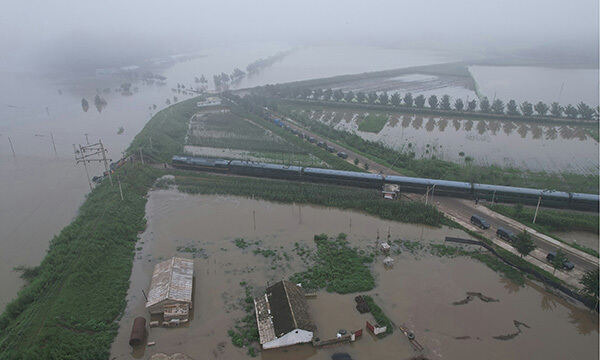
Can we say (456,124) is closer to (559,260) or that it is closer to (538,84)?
(559,260)

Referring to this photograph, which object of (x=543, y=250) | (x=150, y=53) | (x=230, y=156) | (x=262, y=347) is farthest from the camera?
(x=150, y=53)

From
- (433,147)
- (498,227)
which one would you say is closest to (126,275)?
(498,227)

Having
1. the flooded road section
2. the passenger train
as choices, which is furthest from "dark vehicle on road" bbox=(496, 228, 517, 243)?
the passenger train

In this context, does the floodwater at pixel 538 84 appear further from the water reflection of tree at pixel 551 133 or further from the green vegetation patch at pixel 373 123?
the green vegetation patch at pixel 373 123

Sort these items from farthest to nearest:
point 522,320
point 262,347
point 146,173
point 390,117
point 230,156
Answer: point 390,117 < point 230,156 < point 146,173 < point 522,320 < point 262,347

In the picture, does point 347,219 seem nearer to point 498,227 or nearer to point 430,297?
point 430,297

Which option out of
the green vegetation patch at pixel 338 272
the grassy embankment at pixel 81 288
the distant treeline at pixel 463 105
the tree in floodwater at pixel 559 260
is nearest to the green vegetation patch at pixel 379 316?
the green vegetation patch at pixel 338 272
